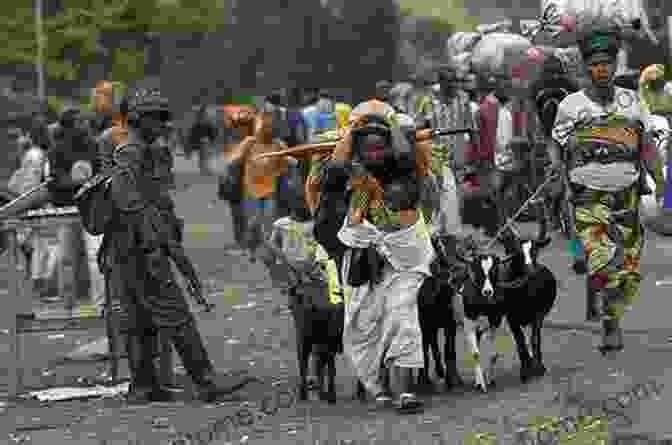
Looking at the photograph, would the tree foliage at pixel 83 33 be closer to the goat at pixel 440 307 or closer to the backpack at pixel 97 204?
the backpack at pixel 97 204

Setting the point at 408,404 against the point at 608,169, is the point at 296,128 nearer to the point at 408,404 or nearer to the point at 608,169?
the point at 608,169

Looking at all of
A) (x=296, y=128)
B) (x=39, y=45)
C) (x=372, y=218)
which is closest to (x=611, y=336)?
(x=372, y=218)

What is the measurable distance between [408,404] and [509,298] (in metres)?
1.24

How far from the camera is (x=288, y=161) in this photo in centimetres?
1756

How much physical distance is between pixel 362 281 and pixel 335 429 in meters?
0.97

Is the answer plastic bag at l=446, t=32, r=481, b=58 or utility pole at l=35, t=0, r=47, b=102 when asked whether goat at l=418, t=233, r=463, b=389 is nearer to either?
plastic bag at l=446, t=32, r=481, b=58

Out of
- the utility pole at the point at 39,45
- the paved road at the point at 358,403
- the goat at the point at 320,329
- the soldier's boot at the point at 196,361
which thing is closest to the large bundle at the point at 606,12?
the paved road at the point at 358,403

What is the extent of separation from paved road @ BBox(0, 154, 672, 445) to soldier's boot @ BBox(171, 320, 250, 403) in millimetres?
135

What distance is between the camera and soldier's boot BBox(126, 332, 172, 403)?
33.6 feet

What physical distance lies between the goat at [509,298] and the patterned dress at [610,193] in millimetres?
515

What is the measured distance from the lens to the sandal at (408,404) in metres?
8.95

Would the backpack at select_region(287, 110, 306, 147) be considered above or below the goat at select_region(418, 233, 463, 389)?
above

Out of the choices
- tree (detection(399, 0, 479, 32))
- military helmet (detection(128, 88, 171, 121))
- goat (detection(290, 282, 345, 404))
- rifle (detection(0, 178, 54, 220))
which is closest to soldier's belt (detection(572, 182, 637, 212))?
goat (detection(290, 282, 345, 404))

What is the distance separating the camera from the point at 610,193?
10.3 metres
